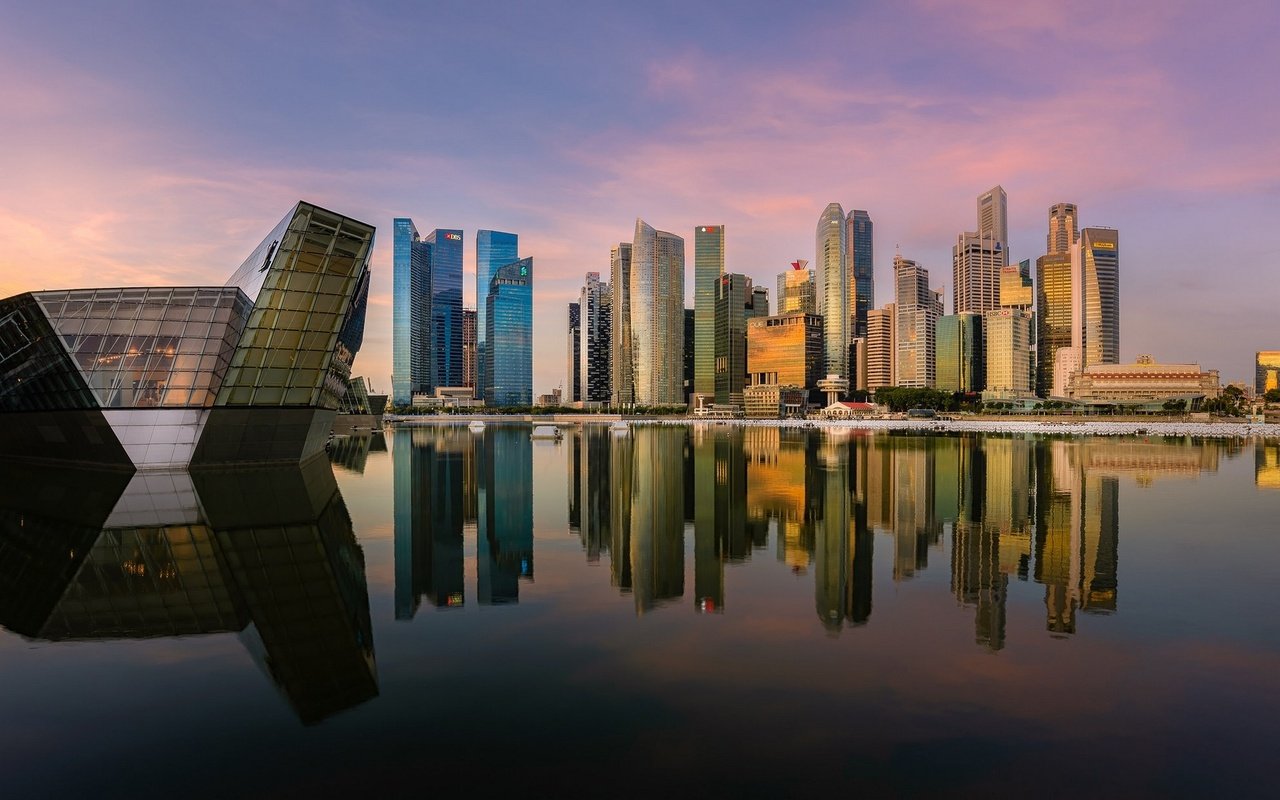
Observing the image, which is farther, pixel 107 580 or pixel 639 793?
pixel 107 580

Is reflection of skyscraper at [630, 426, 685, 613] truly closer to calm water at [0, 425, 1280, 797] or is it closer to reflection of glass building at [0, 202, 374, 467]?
calm water at [0, 425, 1280, 797]

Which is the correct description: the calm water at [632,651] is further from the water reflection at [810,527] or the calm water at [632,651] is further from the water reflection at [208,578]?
the water reflection at [810,527]

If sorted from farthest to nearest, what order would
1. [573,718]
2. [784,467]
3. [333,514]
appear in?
[784,467] → [333,514] → [573,718]

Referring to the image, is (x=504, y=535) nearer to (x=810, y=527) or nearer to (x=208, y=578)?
(x=208, y=578)

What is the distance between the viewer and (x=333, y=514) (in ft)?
111

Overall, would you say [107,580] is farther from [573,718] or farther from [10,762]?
[573,718]

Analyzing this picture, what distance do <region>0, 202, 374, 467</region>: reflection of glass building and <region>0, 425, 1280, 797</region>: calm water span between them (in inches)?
582

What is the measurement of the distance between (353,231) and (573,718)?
46025mm

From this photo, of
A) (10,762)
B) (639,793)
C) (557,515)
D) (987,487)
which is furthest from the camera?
(987,487)

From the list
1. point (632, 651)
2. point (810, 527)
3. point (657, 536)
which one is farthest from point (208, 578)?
point (810, 527)

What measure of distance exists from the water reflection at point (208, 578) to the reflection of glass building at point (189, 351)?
12.7m

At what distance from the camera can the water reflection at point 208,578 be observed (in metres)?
15.6

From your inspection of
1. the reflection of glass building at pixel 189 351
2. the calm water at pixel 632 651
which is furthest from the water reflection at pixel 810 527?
the reflection of glass building at pixel 189 351

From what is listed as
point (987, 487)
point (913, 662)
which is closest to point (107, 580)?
point (913, 662)
